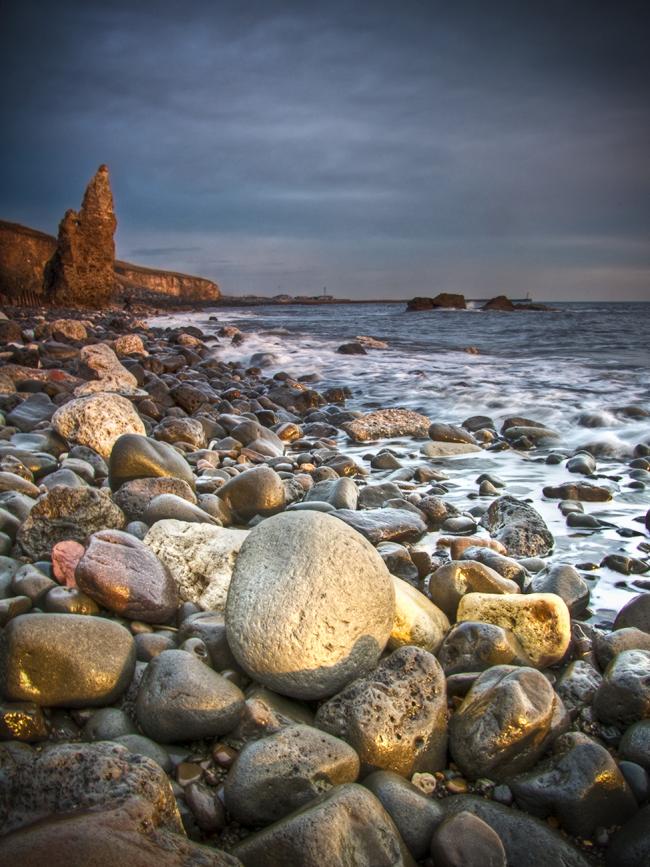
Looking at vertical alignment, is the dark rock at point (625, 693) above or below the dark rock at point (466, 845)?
above

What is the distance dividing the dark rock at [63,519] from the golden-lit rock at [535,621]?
73.7 inches

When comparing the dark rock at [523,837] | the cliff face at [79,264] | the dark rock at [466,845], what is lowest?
the dark rock at [523,837]

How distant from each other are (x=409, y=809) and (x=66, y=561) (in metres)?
1.66

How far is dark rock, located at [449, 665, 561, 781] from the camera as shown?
72.5 inches

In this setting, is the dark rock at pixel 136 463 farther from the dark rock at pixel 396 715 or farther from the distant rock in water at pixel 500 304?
the distant rock in water at pixel 500 304

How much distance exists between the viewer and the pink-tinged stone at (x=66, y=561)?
2.48m

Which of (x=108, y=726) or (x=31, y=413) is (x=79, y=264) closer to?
(x=31, y=413)

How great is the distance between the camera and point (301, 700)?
6.77ft

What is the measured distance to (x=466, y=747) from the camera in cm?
187

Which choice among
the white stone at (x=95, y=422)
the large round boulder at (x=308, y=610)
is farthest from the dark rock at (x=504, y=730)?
the white stone at (x=95, y=422)

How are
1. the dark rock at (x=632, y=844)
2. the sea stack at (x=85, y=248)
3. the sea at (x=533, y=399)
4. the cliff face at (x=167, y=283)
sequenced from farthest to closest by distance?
1. the cliff face at (x=167, y=283)
2. the sea stack at (x=85, y=248)
3. the sea at (x=533, y=399)
4. the dark rock at (x=632, y=844)

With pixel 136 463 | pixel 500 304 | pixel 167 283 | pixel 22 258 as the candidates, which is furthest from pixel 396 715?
pixel 167 283

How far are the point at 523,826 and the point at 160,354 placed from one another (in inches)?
454

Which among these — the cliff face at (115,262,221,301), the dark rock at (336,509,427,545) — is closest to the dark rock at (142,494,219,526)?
the dark rock at (336,509,427,545)
